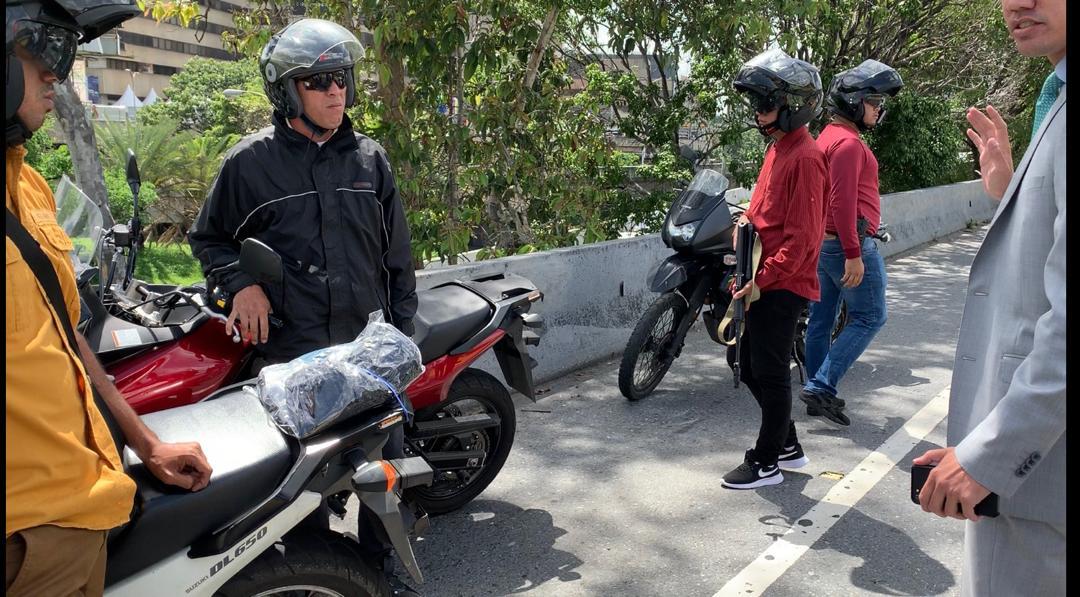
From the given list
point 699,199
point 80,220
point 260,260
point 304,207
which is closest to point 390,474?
point 260,260

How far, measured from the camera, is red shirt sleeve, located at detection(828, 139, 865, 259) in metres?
5.26

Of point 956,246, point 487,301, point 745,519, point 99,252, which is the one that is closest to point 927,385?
point 745,519

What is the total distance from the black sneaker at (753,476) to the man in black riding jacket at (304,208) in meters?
1.75

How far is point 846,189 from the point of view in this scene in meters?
Result: 5.28

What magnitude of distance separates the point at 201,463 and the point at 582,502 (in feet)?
7.65

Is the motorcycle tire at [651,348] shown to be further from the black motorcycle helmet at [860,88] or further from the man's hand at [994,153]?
the man's hand at [994,153]

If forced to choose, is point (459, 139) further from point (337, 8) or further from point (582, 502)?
point (582, 502)

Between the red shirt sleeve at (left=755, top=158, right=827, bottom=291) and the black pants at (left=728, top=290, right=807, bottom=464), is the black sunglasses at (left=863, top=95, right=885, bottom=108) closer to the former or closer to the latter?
the red shirt sleeve at (left=755, top=158, right=827, bottom=291)

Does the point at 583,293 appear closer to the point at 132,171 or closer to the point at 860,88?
the point at 860,88

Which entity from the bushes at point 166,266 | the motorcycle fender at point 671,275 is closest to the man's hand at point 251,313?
the motorcycle fender at point 671,275

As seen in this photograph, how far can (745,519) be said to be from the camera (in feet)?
13.9

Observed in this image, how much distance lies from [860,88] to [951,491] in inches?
146

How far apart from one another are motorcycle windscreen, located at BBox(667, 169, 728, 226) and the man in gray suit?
3.80 meters

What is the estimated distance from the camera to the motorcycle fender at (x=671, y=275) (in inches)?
229
